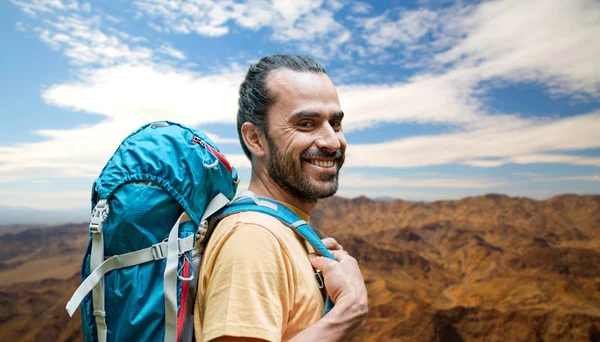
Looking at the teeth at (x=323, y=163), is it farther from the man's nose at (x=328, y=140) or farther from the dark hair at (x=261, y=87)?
the dark hair at (x=261, y=87)

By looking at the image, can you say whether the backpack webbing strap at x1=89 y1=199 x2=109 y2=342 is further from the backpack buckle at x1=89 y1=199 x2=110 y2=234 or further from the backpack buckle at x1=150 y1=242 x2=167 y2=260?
the backpack buckle at x1=150 y1=242 x2=167 y2=260

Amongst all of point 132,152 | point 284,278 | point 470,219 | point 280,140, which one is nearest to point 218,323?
point 284,278

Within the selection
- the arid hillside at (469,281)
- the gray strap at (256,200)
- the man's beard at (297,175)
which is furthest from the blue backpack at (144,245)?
the arid hillside at (469,281)

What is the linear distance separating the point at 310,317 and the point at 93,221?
90cm

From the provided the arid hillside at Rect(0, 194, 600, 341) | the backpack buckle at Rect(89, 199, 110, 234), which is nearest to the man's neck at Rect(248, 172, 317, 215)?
the backpack buckle at Rect(89, 199, 110, 234)

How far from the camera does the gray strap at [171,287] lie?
148 cm

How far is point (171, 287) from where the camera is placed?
149 cm

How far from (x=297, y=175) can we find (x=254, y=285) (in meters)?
0.67

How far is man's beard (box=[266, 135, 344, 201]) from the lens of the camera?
195cm

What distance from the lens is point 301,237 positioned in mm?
1854

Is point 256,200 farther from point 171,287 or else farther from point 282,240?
point 171,287

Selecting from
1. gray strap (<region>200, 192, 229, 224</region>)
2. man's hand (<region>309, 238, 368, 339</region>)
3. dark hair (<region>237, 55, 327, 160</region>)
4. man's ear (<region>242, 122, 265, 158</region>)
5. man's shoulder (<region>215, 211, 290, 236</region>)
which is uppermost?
dark hair (<region>237, 55, 327, 160</region>)

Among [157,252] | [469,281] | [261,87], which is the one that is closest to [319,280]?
[157,252]

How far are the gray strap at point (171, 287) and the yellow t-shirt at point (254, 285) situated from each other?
112 millimetres
